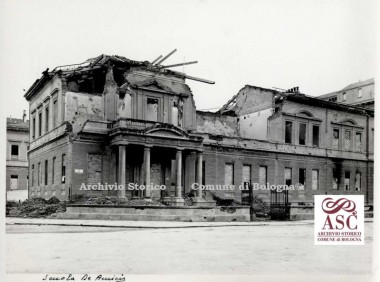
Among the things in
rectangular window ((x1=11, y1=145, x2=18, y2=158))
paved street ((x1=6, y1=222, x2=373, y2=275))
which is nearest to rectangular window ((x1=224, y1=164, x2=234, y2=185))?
rectangular window ((x1=11, y1=145, x2=18, y2=158))

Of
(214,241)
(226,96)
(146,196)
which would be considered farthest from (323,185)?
(214,241)

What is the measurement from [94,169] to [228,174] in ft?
32.6

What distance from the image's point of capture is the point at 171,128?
26.9 metres

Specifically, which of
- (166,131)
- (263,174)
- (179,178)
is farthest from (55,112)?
(263,174)

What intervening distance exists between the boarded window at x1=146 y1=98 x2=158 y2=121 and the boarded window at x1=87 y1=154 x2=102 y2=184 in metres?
4.84

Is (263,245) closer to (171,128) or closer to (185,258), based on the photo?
(185,258)

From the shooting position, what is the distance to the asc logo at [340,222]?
45.7ft

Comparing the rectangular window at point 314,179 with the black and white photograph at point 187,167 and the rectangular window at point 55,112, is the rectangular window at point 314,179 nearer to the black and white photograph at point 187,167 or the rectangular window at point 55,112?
the black and white photograph at point 187,167

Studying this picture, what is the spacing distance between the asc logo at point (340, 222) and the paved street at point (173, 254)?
9.4 inches

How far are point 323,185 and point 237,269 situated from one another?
23.1 meters

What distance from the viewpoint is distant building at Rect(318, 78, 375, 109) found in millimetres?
17047

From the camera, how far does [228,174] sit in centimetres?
3142

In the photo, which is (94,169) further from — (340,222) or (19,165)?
(340,222)

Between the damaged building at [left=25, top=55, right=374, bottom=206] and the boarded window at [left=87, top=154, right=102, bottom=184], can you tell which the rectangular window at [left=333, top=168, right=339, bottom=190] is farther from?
the boarded window at [left=87, top=154, right=102, bottom=184]
